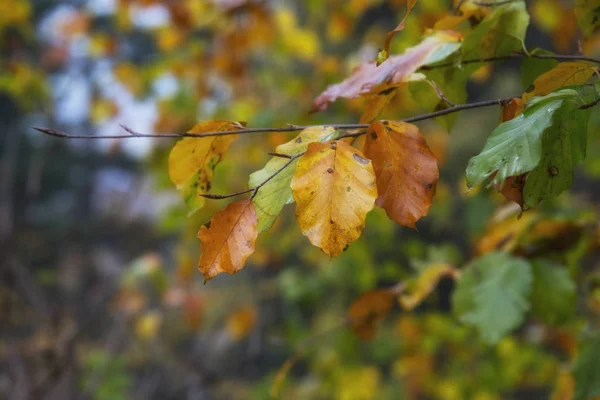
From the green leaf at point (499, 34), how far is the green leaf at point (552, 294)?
42cm

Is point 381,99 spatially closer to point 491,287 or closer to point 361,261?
point 491,287

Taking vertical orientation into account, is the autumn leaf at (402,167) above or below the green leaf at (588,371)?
above

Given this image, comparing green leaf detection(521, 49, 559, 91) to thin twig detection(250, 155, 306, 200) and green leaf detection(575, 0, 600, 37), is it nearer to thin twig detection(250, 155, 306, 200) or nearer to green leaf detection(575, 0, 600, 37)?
green leaf detection(575, 0, 600, 37)

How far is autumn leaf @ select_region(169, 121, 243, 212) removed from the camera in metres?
0.50

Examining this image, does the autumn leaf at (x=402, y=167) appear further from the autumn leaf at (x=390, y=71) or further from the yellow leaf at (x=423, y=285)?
the yellow leaf at (x=423, y=285)

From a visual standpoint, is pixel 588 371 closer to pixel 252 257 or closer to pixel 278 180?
pixel 278 180

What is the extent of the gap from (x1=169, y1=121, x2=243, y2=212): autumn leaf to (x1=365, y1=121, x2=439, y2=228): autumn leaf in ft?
0.49

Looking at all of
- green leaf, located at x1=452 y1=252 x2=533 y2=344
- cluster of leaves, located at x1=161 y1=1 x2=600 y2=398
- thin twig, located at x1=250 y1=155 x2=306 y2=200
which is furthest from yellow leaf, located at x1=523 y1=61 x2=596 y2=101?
green leaf, located at x1=452 y1=252 x2=533 y2=344

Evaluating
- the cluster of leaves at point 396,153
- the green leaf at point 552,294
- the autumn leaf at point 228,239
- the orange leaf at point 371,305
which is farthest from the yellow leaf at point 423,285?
the autumn leaf at point 228,239

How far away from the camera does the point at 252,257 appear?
300cm

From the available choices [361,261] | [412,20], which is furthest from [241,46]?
[361,261]

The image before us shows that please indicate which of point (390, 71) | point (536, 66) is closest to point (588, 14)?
point (536, 66)

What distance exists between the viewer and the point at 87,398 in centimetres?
285

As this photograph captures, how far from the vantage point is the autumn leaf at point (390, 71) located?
53 centimetres
